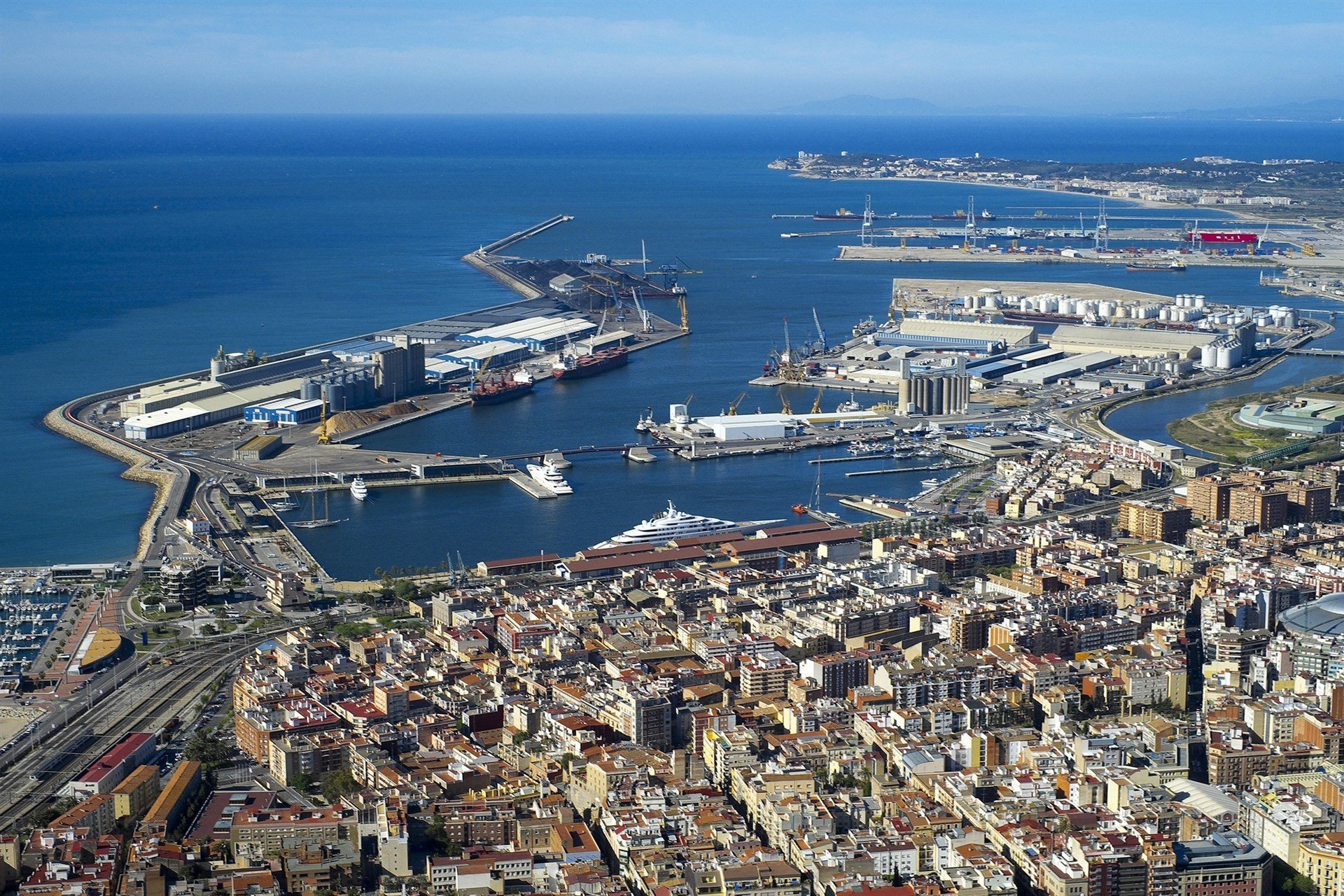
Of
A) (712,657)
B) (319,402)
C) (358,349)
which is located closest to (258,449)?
(319,402)

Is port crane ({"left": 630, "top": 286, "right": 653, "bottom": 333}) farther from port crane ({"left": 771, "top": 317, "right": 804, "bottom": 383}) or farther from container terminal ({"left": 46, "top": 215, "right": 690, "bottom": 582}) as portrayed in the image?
port crane ({"left": 771, "top": 317, "right": 804, "bottom": 383})

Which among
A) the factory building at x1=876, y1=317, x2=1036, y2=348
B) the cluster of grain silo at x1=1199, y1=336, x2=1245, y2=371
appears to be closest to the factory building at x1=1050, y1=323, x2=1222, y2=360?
the cluster of grain silo at x1=1199, y1=336, x2=1245, y2=371

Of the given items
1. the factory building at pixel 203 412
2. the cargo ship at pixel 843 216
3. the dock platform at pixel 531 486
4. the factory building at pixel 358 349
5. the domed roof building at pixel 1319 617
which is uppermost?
the cargo ship at pixel 843 216

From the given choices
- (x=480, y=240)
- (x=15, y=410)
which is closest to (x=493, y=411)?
(x=15, y=410)

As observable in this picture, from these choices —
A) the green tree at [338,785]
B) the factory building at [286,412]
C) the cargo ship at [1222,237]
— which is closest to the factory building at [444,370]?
the factory building at [286,412]

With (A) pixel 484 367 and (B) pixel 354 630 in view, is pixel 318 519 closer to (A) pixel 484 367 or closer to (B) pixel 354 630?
(B) pixel 354 630

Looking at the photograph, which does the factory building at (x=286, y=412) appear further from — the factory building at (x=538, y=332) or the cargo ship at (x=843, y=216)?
the cargo ship at (x=843, y=216)

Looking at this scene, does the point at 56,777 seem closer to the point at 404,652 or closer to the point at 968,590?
the point at 404,652
